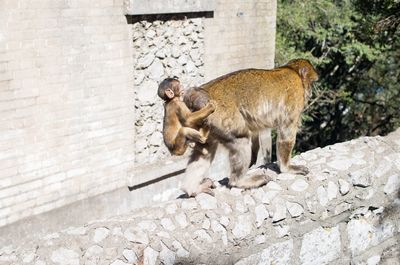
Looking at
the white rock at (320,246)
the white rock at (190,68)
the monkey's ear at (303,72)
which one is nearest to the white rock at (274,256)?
the white rock at (320,246)

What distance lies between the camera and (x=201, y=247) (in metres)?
3.45

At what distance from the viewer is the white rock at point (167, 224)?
344cm

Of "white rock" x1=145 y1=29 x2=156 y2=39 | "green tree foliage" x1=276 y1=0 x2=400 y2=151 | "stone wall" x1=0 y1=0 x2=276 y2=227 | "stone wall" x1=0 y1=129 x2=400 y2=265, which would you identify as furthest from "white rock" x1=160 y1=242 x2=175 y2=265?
"green tree foliage" x1=276 y1=0 x2=400 y2=151

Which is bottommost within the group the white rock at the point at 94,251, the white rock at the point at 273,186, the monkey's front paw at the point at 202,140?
the white rock at the point at 273,186

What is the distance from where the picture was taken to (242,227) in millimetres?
3660

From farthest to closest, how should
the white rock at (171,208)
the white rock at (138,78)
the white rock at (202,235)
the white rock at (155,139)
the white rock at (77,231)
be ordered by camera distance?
the white rock at (155,139), the white rock at (138,78), the white rock at (171,208), the white rock at (202,235), the white rock at (77,231)

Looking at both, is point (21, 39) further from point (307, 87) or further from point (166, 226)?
point (166, 226)

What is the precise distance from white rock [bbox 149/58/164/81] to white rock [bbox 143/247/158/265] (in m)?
5.72

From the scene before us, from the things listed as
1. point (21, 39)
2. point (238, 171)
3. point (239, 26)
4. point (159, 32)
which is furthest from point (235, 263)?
point (239, 26)

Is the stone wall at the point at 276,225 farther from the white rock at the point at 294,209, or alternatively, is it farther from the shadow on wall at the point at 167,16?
the shadow on wall at the point at 167,16

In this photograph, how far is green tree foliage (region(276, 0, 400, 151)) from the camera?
464 inches

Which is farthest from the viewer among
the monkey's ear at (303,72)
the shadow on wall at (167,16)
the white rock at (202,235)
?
the shadow on wall at (167,16)

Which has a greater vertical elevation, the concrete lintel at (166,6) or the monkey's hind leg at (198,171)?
the concrete lintel at (166,6)

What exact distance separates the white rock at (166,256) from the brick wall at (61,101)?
413 cm
